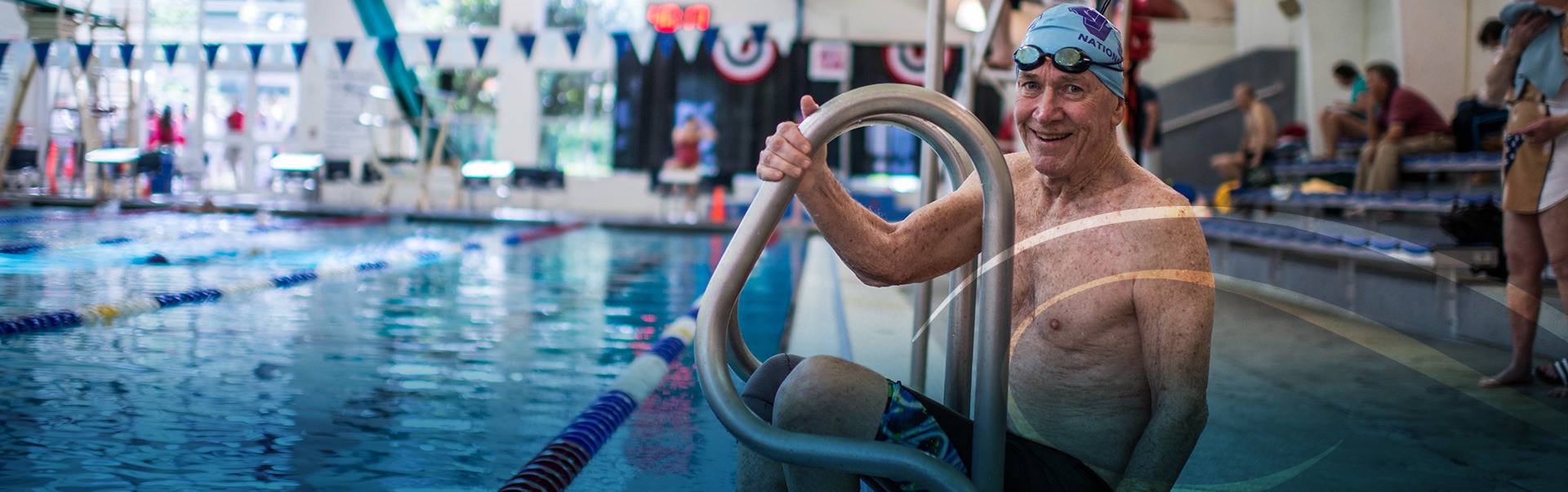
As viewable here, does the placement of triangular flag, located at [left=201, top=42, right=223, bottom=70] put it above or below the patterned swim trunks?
above

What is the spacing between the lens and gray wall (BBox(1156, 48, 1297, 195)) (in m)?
10.9

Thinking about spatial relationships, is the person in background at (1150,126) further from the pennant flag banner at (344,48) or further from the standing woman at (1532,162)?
the pennant flag banner at (344,48)

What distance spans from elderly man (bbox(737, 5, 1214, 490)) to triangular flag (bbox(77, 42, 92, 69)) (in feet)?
42.0

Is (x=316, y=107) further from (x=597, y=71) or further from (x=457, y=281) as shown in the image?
(x=457, y=281)

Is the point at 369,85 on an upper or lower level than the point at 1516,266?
upper

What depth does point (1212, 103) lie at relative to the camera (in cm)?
1275

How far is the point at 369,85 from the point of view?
1485 centimetres

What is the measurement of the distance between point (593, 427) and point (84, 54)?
1204 cm

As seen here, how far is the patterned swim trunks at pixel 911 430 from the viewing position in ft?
3.95

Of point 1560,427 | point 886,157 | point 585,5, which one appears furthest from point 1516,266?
point 585,5

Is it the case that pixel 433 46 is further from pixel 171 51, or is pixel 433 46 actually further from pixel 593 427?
pixel 593 427

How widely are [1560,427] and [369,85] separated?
1475cm

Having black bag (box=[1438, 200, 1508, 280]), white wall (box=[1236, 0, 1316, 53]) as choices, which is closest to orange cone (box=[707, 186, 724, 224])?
white wall (box=[1236, 0, 1316, 53])

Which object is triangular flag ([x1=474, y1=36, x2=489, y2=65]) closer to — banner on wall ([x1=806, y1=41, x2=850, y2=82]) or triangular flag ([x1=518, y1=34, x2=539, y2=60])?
triangular flag ([x1=518, y1=34, x2=539, y2=60])
